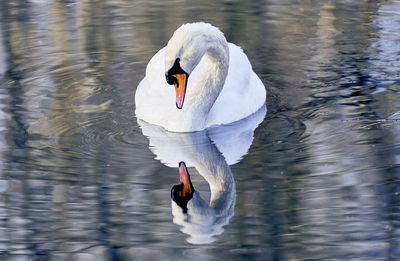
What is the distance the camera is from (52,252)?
5832 mm

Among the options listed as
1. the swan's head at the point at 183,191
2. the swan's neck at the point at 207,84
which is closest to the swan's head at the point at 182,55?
the swan's neck at the point at 207,84

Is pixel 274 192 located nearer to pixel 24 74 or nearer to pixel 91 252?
pixel 91 252

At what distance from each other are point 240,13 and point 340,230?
716cm

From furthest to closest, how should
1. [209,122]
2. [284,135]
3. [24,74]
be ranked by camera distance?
[24,74]
[209,122]
[284,135]

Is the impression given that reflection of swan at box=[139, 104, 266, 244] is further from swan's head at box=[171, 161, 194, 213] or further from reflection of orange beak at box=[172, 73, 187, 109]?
reflection of orange beak at box=[172, 73, 187, 109]

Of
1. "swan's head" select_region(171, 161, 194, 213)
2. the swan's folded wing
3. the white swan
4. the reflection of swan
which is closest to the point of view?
the reflection of swan

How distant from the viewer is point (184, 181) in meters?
7.02

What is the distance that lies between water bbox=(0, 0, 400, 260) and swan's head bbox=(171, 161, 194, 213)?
7cm

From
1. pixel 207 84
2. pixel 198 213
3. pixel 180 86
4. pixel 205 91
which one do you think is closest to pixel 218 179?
pixel 198 213

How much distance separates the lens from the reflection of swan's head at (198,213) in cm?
608

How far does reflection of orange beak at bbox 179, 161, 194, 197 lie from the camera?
22.3 ft

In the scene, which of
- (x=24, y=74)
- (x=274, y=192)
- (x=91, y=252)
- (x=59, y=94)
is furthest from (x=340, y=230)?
(x=24, y=74)

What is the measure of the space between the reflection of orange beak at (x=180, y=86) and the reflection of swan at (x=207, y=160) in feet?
1.33

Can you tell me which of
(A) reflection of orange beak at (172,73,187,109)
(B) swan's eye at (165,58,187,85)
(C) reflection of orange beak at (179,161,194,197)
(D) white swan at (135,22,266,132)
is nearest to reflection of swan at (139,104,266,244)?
(C) reflection of orange beak at (179,161,194,197)
